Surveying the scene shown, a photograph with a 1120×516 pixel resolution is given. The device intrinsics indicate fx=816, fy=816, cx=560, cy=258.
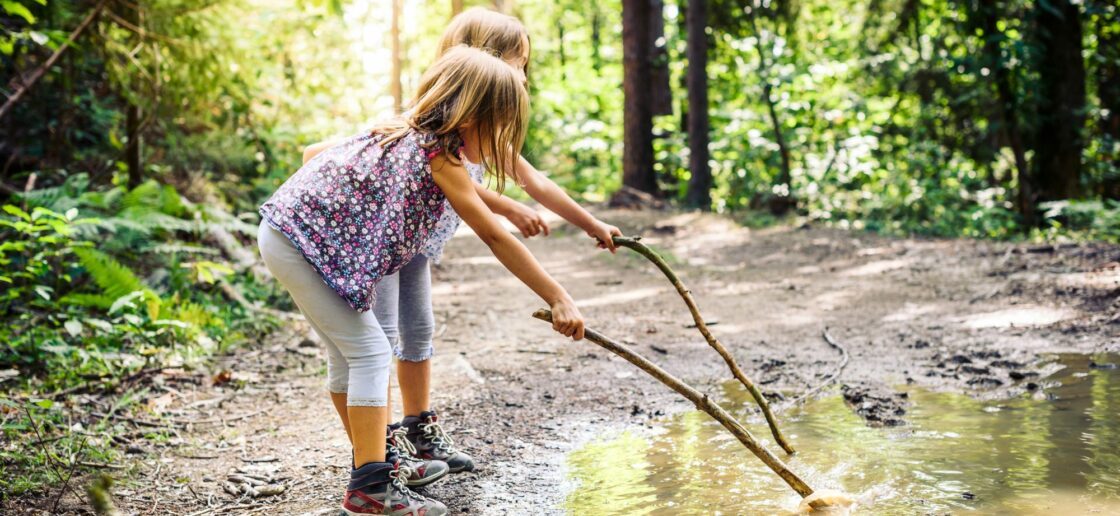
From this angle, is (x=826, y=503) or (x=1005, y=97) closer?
(x=826, y=503)

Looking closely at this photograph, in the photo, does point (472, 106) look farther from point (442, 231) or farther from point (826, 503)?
point (826, 503)

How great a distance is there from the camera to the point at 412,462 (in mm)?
3312

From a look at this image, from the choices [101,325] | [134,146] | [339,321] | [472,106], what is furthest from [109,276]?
[472,106]

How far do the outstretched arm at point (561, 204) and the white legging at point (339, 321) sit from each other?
823 millimetres

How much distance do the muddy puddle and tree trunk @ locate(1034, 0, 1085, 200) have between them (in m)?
6.96

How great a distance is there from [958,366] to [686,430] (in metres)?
1.85

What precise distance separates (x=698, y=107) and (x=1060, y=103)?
4490mm

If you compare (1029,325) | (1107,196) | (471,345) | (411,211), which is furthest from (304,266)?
(1107,196)

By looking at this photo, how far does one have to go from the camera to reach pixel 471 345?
5695 mm

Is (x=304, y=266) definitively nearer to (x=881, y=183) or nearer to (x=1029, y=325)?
(x=1029, y=325)

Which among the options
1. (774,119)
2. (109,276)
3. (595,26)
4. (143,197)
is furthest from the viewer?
(595,26)

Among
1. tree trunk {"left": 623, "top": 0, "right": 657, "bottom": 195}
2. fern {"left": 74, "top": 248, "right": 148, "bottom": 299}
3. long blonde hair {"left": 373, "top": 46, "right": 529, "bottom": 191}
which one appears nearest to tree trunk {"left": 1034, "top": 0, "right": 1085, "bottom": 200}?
tree trunk {"left": 623, "top": 0, "right": 657, "bottom": 195}

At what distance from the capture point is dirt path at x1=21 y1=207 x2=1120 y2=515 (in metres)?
3.54

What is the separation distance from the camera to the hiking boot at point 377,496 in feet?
9.38
